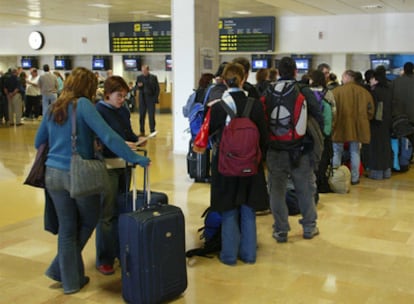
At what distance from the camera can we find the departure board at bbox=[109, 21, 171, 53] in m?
15.8

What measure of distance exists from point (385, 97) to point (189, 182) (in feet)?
9.80

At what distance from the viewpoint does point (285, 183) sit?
15.7 ft

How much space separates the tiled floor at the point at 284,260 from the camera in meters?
3.69

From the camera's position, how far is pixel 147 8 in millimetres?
12758

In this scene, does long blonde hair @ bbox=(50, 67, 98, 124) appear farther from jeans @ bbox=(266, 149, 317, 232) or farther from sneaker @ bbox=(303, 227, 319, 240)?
sneaker @ bbox=(303, 227, 319, 240)

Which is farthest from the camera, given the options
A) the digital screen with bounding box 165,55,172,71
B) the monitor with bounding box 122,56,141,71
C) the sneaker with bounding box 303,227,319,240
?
the monitor with bounding box 122,56,141,71

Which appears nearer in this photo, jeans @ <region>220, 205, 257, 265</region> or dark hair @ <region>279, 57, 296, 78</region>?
jeans @ <region>220, 205, 257, 265</region>

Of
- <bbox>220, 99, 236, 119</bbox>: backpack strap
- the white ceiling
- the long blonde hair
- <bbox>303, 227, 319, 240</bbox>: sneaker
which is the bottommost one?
<bbox>303, 227, 319, 240</bbox>: sneaker

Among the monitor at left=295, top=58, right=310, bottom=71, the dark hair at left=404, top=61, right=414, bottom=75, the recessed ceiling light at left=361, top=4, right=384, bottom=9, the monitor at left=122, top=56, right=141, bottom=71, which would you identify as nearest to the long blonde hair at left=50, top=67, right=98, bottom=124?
the dark hair at left=404, top=61, right=414, bottom=75

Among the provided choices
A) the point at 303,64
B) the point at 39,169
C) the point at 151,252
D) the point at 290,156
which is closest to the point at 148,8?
the point at 303,64

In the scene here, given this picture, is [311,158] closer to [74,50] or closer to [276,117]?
[276,117]

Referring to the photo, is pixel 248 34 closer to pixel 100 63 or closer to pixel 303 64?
pixel 303 64

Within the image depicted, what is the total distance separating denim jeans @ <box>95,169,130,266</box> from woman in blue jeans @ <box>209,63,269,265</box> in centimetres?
76

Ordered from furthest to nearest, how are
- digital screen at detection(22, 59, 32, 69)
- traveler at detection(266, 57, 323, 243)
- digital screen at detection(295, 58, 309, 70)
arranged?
digital screen at detection(22, 59, 32, 69), digital screen at detection(295, 58, 309, 70), traveler at detection(266, 57, 323, 243)
